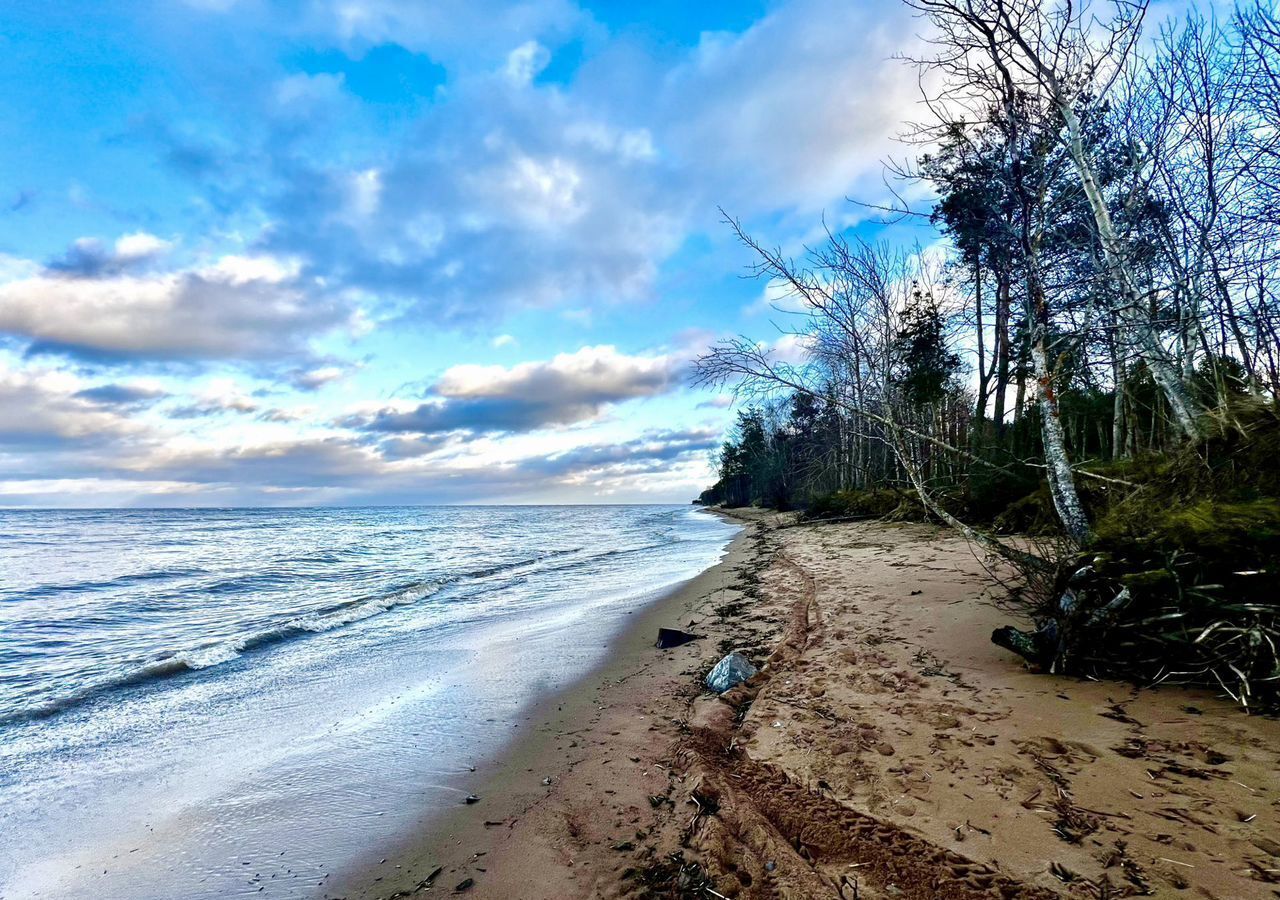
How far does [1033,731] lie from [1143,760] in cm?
51

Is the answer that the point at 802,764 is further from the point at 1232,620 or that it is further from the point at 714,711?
the point at 1232,620

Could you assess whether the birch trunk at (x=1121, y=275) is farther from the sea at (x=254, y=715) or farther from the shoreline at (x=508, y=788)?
the sea at (x=254, y=715)

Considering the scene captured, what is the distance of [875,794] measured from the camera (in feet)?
9.27

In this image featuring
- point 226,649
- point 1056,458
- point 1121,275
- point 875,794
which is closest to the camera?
point 875,794

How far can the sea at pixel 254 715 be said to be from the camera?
308 centimetres

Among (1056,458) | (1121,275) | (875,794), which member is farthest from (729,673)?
(1121,275)

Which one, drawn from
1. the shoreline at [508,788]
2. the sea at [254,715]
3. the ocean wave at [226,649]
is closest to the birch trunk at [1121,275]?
the shoreline at [508,788]

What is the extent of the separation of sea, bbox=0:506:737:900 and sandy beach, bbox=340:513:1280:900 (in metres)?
0.60

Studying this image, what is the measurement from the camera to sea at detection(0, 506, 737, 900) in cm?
308

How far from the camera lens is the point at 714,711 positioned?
13.9 ft

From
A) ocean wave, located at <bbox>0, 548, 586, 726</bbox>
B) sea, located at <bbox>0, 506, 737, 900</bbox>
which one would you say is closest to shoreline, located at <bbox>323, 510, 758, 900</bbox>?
sea, located at <bbox>0, 506, 737, 900</bbox>

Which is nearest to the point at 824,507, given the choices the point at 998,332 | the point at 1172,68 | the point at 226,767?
the point at 998,332

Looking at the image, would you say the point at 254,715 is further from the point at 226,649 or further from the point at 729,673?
the point at 729,673

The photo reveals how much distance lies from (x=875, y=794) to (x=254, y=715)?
18.1 feet
